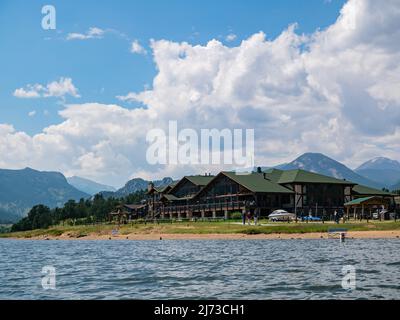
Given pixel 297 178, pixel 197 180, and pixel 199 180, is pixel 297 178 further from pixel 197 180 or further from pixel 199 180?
pixel 197 180

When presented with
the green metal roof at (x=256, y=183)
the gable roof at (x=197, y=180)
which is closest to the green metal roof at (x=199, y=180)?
the gable roof at (x=197, y=180)

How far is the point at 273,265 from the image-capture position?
92.3 ft

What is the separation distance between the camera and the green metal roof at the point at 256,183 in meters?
97.1

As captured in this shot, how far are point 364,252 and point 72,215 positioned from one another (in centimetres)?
13040

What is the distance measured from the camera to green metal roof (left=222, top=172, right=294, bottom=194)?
97062 mm

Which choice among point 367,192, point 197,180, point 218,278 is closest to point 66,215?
point 197,180

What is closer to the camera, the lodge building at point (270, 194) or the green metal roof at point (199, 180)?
the lodge building at point (270, 194)

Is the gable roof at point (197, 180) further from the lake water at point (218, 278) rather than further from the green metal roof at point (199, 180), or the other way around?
the lake water at point (218, 278)

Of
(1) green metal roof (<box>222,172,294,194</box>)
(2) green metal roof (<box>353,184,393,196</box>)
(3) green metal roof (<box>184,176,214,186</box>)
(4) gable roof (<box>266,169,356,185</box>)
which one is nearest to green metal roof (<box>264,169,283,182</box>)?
(4) gable roof (<box>266,169,356,185</box>)

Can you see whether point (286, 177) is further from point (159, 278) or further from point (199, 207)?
point (159, 278)

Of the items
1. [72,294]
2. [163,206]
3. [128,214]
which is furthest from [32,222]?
[72,294]

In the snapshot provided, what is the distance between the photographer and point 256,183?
100438mm
